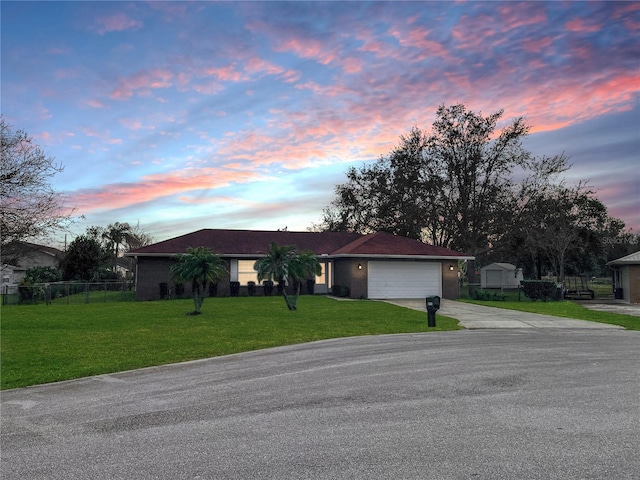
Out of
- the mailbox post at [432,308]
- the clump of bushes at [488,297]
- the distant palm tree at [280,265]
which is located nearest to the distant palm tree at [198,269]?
the distant palm tree at [280,265]

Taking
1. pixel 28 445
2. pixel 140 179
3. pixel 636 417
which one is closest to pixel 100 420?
pixel 28 445

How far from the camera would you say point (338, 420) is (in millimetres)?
6234

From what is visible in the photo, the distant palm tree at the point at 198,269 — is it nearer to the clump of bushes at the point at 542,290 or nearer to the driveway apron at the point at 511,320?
the driveway apron at the point at 511,320

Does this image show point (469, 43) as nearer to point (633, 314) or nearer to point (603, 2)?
point (603, 2)

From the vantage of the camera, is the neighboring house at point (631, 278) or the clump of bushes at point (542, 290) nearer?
the neighboring house at point (631, 278)

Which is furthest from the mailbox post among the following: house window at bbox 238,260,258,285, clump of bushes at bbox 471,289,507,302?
house window at bbox 238,260,258,285

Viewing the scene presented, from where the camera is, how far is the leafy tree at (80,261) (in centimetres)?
4466

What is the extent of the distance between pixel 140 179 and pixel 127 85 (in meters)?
12.1

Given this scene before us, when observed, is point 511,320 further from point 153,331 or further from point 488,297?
point 488,297

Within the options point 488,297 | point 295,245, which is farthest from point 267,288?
point 488,297

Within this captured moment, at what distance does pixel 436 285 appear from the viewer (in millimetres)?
32250

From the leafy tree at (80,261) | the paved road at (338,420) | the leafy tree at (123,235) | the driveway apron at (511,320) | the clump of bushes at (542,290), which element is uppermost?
the leafy tree at (123,235)

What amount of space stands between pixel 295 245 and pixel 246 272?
20.1 feet

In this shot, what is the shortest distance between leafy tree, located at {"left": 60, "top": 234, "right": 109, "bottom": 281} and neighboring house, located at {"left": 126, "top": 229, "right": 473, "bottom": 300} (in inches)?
647
